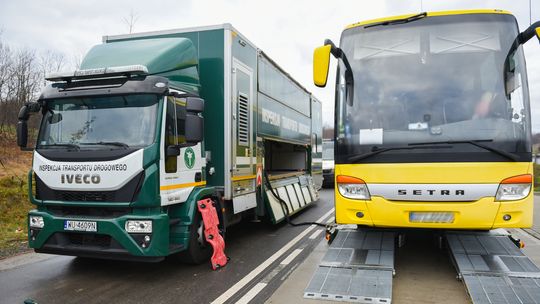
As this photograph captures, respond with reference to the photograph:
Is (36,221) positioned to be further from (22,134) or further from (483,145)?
(483,145)

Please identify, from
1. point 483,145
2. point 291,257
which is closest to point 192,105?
point 291,257

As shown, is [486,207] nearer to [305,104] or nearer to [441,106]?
[441,106]

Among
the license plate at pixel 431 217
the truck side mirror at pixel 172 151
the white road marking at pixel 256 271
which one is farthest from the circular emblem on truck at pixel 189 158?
the license plate at pixel 431 217

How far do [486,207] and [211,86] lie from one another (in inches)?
164

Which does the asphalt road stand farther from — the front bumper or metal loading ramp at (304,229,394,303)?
metal loading ramp at (304,229,394,303)

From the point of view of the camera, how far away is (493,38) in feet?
16.3

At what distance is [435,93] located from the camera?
4992 millimetres

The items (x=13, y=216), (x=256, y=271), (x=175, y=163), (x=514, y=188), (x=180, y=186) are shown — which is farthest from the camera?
(x=13, y=216)

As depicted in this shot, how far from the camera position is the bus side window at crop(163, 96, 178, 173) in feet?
17.4

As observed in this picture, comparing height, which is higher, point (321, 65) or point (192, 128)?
point (321, 65)

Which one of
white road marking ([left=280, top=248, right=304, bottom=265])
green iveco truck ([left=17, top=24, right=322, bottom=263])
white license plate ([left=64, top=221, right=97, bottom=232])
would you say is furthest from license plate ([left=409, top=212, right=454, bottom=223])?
white license plate ([left=64, top=221, right=97, bottom=232])

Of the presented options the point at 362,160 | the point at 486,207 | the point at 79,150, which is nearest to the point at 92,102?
the point at 79,150

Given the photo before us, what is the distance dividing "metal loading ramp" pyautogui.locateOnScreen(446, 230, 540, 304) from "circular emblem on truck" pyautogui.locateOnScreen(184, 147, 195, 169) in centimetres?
368

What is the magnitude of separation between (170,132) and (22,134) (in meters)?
2.19
